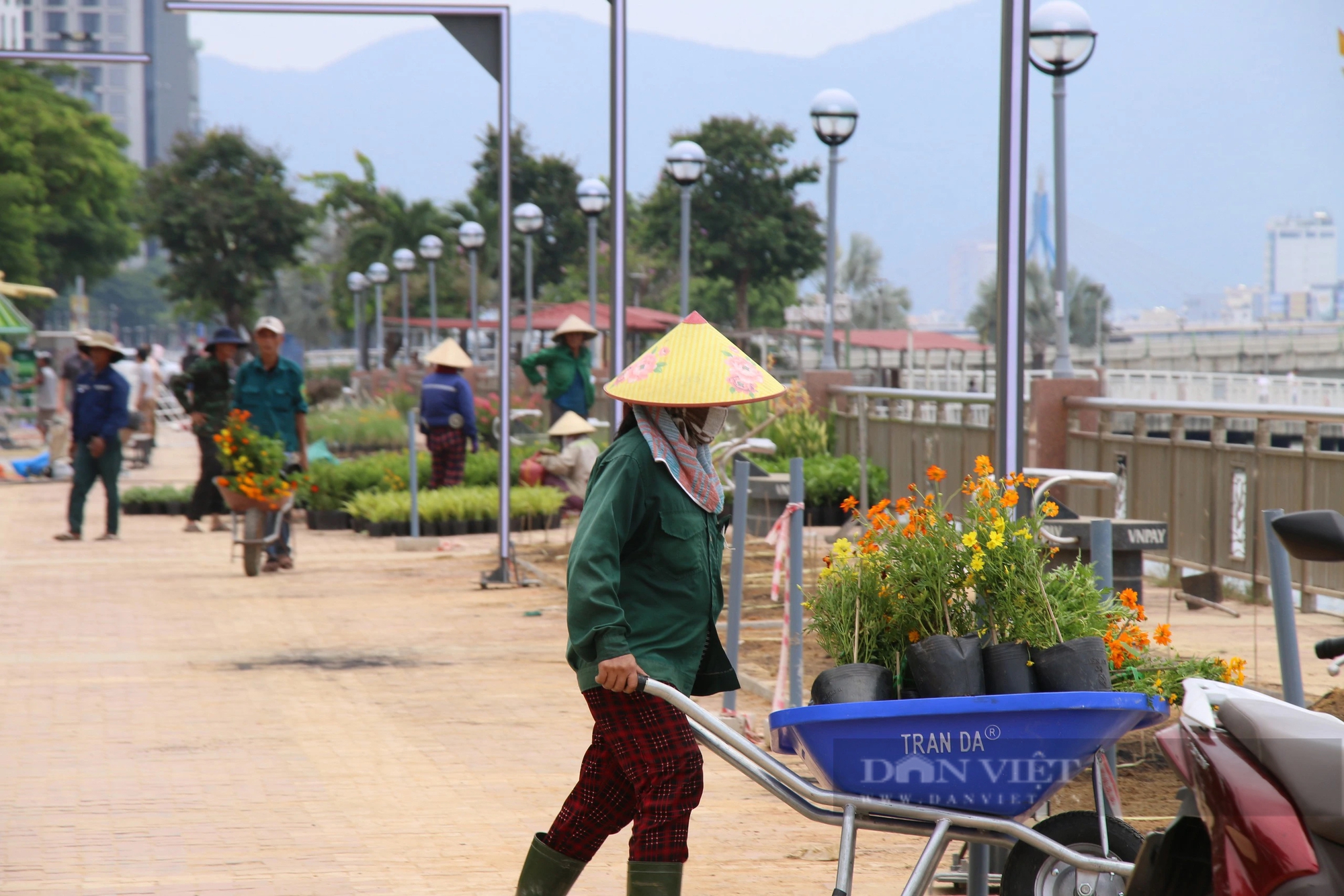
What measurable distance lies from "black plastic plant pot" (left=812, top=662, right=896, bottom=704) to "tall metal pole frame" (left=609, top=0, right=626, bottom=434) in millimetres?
6097

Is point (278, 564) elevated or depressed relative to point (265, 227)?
depressed

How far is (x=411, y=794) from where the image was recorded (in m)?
6.14

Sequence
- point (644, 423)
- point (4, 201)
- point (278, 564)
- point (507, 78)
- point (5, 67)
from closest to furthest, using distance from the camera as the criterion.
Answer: point (644, 423)
point (507, 78)
point (278, 564)
point (4, 201)
point (5, 67)

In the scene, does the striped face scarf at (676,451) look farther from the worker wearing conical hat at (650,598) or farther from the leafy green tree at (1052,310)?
the leafy green tree at (1052,310)

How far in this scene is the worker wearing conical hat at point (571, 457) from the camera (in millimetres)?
14617

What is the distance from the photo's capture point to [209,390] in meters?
14.1

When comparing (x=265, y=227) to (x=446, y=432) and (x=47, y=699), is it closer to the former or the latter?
(x=446, y=432)

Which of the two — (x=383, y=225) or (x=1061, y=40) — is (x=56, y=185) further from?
(x=1061, y=40)

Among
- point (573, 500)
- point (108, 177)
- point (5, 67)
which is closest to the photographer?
point (573, 500)

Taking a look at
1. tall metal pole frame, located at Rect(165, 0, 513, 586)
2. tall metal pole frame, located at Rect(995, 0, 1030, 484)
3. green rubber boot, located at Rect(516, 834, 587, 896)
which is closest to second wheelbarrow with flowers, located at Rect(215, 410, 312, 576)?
tall metal pole frame, located at Rect(165, 0, 513, 586)

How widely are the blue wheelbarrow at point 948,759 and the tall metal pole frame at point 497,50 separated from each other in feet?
27.8

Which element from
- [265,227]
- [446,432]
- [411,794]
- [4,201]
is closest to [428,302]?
[265,227]

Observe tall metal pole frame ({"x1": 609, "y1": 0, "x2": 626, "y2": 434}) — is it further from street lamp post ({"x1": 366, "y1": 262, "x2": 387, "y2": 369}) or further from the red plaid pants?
street lamp post ({"x1": 366, "y1": 262, "x2": 387, "y2": 369})

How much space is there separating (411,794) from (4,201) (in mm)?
57947
